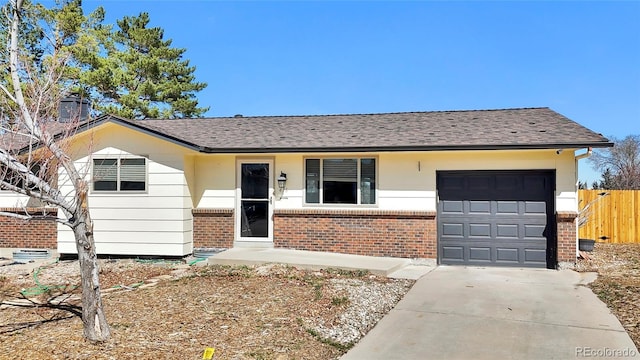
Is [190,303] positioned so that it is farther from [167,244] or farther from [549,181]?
[549,181]

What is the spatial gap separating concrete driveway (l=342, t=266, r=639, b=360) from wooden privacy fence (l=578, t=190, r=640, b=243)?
7.31 m

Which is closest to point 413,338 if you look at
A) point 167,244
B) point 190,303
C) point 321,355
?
point 321,355

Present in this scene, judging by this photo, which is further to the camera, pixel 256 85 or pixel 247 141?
pixel 256 85

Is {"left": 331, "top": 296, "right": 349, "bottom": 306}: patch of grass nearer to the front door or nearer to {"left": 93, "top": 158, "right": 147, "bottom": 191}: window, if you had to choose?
the front door

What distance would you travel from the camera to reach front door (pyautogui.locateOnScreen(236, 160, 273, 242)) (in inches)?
401

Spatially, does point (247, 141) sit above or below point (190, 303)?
above

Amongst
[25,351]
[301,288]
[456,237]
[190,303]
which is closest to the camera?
[25,351]

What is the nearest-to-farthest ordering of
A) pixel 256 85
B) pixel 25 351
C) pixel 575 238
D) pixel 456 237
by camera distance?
pixel 25 351 < pixel 575 238 < pixel 456 237 < pixel 256 85

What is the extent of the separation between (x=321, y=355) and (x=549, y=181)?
7.01 m

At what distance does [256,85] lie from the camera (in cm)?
1994

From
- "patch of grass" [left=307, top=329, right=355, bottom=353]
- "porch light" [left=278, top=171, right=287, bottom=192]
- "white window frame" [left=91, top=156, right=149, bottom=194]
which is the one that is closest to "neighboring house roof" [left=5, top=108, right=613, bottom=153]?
"porch light" [left=278, top=171, right=287, bottom=192]

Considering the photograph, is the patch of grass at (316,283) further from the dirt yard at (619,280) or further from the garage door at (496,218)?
the dirt yard at (619,280)

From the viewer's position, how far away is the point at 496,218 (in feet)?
30.2

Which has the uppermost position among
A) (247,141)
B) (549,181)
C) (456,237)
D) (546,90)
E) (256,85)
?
(256,85)
